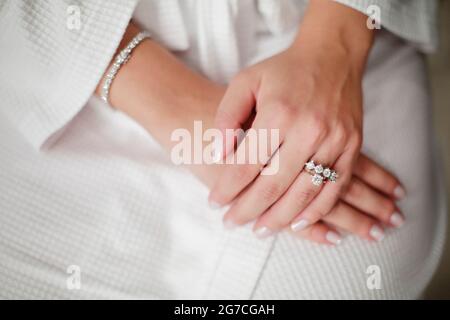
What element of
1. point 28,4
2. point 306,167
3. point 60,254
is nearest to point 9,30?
point 28,4

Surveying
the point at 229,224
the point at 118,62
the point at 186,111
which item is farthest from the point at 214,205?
the point at 118,62

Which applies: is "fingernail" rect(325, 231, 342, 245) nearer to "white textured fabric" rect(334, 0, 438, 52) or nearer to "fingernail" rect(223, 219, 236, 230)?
"fingernail" rect(223, 219, 236, 230)

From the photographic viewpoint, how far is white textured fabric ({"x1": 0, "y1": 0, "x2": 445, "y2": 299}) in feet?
1.72

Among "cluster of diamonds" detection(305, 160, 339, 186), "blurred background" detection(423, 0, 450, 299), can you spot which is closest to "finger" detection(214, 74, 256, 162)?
"cluster of diamonds" detection(305, 160, 339, 186)

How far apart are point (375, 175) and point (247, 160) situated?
19 cm

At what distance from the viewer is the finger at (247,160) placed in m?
0.51

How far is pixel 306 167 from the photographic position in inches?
20.8

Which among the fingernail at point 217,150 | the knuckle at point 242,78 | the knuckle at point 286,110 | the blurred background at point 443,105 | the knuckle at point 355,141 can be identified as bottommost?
the blurred background at point 443,105

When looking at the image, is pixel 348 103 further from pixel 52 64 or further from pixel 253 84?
pixel 52 64

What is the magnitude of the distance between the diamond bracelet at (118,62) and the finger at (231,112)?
5.9 inches

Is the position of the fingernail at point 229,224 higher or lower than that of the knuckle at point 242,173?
lower

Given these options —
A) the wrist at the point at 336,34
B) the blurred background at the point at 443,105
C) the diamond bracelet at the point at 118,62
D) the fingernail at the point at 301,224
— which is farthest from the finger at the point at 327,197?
the blurred background at the point at 443,105

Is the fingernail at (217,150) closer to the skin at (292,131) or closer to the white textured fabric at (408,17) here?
the skin at (292,131)
